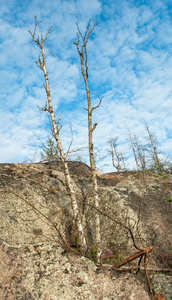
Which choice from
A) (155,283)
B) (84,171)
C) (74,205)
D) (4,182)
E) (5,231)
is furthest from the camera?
(84,171)

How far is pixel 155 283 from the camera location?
4301 mm

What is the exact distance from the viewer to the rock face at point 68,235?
287cm

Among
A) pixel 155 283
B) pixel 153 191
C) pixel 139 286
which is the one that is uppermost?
pixel 153 191

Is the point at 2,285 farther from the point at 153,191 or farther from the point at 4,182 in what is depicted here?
the point at 153,191

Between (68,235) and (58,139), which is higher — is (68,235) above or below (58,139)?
below

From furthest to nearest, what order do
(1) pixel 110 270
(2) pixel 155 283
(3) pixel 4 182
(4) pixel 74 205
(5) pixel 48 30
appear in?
(5) pixel 48 30
(3) pixel 4 182
(4) pixel 74 205
(2) pixel 155 283
(1) pixel 110 270

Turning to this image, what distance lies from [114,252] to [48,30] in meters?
10.0

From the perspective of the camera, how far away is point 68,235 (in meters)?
6.91

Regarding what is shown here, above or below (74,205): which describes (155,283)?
below

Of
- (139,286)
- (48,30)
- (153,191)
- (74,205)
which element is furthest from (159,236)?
(48,30)

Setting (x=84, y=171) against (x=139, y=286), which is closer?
(x=139, y=286)

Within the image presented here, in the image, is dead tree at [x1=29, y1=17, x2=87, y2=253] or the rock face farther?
dead tree at [x1=29, y1=17, x2=87, y2=253]

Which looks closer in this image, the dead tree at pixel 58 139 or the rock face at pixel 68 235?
the rock face at pixel 68 235

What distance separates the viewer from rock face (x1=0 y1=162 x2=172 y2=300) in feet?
9.40
